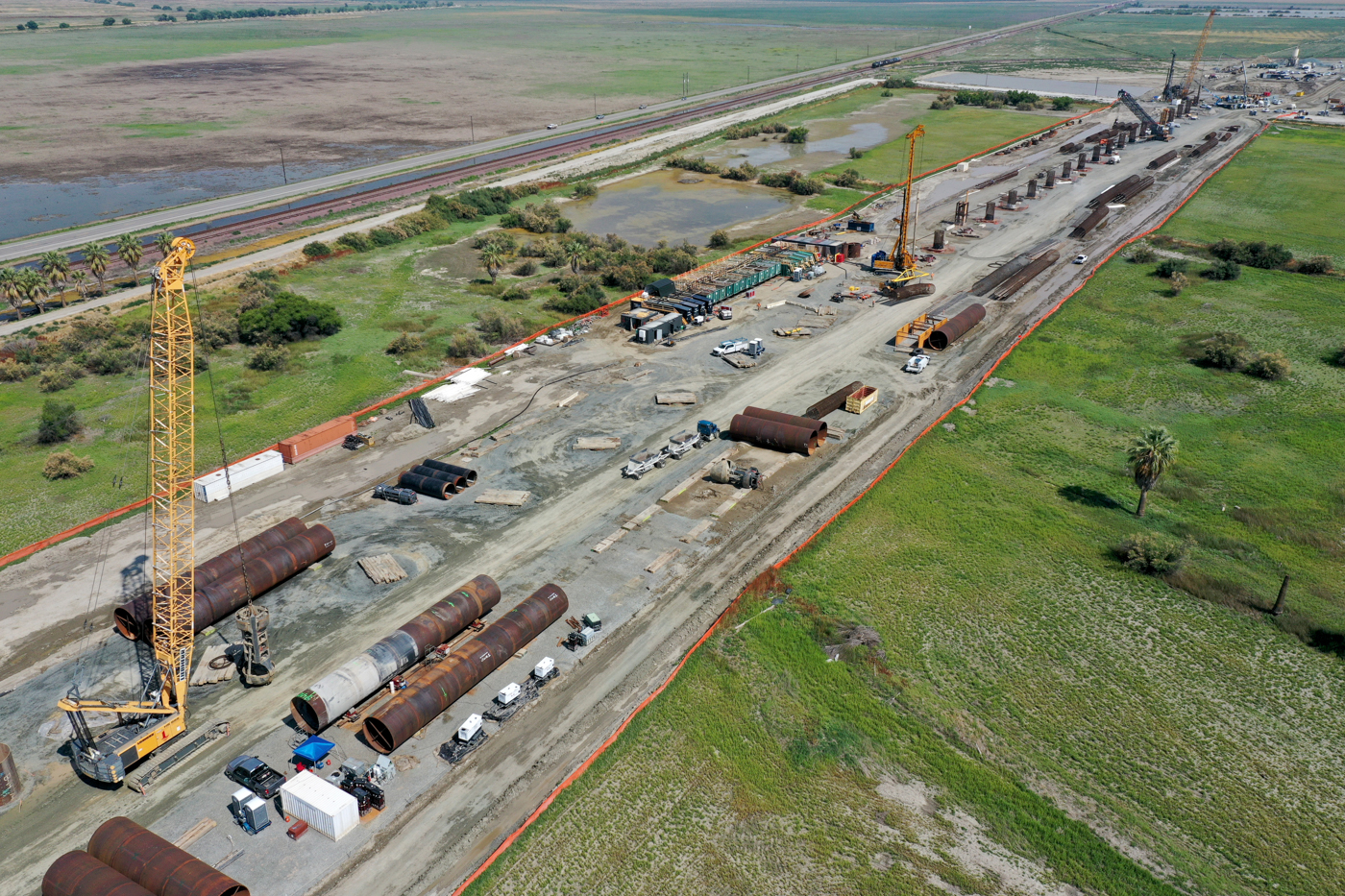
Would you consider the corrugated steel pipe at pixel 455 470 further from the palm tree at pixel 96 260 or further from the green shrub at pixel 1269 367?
the green shrub at pixel 1269 367

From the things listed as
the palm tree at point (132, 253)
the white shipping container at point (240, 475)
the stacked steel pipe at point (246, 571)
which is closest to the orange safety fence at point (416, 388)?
the white shipping container at point (240, 475)

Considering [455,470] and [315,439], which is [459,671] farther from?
[315,439]

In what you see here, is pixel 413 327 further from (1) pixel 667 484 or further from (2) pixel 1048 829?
(2) pixel 1048 829

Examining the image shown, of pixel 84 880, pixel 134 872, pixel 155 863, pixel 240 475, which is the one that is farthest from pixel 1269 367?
pixel 84 880

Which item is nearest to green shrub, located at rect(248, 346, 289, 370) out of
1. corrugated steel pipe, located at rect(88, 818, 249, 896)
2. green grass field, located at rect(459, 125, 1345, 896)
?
corrugated steel pipe, located at rect(88, 818, 249, 896)

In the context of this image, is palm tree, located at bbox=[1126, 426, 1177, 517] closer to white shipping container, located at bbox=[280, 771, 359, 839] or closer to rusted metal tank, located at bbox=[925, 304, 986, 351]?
rusted metal tank, located at bbox=[925, 304, 986, 351]

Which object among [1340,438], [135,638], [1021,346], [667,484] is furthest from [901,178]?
[135,638]
